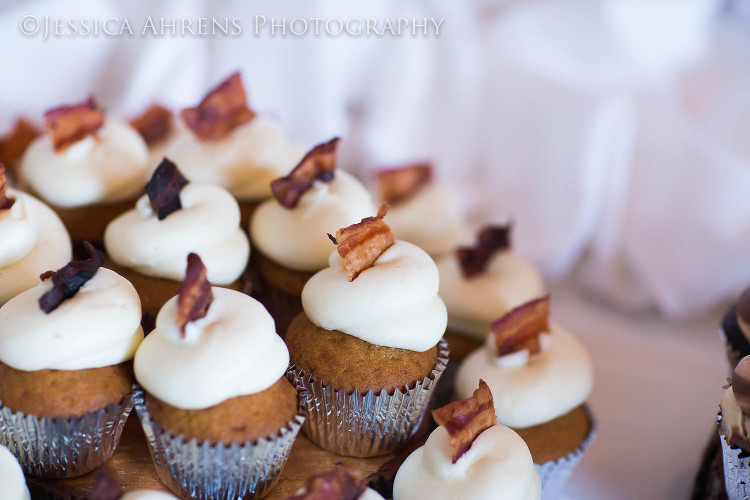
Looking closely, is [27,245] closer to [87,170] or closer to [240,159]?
[87,170]

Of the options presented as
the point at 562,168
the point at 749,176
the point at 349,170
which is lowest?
the point at 349,170

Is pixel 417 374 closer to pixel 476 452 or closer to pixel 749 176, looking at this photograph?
pixel 476 452

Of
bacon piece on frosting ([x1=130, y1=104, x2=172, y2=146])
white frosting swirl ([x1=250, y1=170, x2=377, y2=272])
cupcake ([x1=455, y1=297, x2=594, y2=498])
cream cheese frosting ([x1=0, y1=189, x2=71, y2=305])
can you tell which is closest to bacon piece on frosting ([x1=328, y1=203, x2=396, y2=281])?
white frosting swirl ([x1=250, y1=170, x2=377, y2=272])

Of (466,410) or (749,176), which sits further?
(749,176)

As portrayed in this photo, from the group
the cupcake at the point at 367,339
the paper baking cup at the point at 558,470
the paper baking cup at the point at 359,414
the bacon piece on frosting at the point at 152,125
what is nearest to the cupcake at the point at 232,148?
the bacon piece on frosting at the point at 152,125

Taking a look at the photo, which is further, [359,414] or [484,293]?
[484,293]

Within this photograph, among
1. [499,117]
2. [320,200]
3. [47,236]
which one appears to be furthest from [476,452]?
[499,117]

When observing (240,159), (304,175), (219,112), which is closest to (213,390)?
(304,175)
